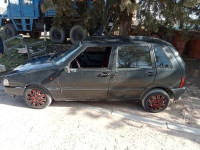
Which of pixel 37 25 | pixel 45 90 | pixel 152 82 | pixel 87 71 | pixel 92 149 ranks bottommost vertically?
pixel 92 149

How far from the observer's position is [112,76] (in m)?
3.19

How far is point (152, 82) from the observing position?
10.7 ft

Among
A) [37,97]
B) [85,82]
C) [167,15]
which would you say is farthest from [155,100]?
[167,15]

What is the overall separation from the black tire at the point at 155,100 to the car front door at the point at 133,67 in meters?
0.27

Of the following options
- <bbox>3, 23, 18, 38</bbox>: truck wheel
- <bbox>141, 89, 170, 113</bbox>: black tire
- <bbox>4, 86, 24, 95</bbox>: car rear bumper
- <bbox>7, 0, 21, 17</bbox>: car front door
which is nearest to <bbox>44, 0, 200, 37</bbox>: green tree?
<bbox>141, 89, 170, 113</bbox>: black tire

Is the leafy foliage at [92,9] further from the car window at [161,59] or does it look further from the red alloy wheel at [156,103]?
the red alloy wheel at [156,103]

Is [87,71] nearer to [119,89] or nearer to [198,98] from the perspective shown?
[119,89]

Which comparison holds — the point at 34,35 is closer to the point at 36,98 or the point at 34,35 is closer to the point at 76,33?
the point at 76,33

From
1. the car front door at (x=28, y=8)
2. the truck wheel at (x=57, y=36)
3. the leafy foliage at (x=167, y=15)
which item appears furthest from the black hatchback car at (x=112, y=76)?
the car front door at (x=28, y=8)

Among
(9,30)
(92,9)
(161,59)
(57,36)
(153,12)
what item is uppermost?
(92,9)

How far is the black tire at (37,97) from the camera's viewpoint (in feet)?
10.9

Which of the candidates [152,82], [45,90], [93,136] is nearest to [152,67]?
[152,82]

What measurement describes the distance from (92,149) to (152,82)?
1771mm

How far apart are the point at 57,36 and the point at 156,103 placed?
7583 mm
